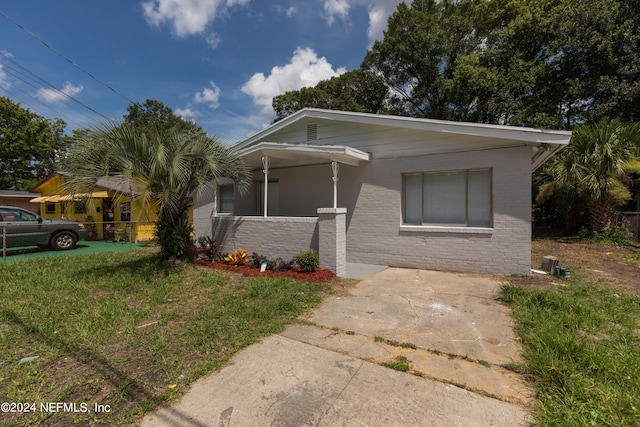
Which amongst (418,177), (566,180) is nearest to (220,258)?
(418,177)

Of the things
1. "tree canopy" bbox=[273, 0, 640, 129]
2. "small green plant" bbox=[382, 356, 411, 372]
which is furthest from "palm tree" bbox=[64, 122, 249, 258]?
"tree canopy" bbox=[273, 0, 640, 129]

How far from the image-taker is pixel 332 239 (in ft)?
21.9

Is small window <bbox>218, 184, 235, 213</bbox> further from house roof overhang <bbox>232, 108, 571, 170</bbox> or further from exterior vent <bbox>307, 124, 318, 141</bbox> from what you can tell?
house roof overhang <bbox>232, 108, 571, 170</bbox>

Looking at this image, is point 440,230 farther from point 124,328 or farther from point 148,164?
point 148,164

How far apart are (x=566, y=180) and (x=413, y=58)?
13429 mm

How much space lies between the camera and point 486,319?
13.7 ft

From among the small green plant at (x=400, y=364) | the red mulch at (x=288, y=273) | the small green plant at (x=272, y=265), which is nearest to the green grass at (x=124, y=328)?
the red mulch at (x=288, y=273)

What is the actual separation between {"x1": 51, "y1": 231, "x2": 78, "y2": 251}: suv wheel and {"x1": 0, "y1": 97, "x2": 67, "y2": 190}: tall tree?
2077 centimetres

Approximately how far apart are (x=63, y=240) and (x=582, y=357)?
48.2ft

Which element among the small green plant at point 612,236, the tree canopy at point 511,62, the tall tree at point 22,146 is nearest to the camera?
the small green plant at point 612,236

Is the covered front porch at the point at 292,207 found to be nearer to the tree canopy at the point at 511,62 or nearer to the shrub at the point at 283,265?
the shrub at the point at 283,265

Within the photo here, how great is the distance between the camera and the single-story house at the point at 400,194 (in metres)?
6.53

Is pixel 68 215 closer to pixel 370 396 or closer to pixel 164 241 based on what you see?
pixel 164 241

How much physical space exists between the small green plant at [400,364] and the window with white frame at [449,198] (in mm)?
5003
